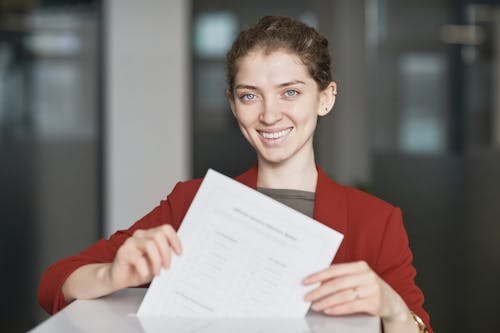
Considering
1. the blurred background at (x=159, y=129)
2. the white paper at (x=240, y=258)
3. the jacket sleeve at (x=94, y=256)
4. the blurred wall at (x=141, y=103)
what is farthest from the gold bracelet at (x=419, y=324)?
the blurred wall at (x=141, y=103)

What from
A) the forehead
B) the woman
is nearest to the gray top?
the woman

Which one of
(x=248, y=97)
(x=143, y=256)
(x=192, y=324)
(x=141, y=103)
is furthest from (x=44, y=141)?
(x=192, y=324)

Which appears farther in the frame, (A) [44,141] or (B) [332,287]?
(A) [44,141]

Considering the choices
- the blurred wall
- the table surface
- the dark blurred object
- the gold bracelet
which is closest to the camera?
the table surface

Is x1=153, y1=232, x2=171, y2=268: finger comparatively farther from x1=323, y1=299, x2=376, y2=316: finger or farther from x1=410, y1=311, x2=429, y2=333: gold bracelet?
x1=410, y1=311, x2=429, y2=333: gold bracelet

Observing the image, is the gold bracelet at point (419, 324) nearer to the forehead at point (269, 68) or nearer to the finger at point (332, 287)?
the finger at point (332, 287)

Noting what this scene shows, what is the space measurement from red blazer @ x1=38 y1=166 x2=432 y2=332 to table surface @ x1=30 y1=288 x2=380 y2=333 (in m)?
0.23

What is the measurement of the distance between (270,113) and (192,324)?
48cm

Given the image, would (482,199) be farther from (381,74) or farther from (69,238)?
(69,238)

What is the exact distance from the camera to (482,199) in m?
4.73

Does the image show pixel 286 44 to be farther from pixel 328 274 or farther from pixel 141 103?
pixel 141 103

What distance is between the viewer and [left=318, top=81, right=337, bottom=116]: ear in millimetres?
1685

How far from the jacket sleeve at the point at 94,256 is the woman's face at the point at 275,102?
0.25m

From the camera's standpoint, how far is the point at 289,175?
1.66 metres
